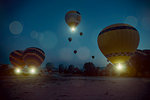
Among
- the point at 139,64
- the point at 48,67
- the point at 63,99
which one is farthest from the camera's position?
the point at 48,67

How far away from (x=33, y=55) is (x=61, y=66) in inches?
2049

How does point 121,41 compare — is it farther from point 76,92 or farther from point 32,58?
point 32,58

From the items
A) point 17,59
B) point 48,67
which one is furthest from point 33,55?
point 48,67

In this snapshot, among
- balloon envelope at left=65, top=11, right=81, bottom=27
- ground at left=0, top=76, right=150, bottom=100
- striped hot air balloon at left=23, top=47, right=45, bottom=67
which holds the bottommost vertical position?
ground at left=0, top=76, right=150, bottom=100

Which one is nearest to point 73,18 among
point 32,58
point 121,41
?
point 121,41

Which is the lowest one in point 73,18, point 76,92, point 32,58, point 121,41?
point 76,92

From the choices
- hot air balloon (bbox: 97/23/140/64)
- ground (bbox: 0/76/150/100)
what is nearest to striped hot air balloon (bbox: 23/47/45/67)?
ground (bbox: 0/76/150/100)

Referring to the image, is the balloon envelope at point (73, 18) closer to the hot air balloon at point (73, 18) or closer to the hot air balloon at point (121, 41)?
the hot air balloon at point (73, 18)

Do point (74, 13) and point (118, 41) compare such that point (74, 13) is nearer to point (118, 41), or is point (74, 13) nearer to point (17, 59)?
point (118, 41)

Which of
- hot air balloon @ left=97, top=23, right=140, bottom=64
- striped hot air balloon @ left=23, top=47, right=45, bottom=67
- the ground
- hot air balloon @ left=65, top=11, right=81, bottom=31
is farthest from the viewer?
hot air balloon @ left=65, top=11, right=81, bottom=31

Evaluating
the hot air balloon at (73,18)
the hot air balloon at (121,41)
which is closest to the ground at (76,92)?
the hot air balloon at (121,41)

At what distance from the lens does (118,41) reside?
999 cm

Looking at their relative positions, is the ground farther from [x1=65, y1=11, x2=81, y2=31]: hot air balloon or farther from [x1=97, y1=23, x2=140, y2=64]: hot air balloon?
[x1=65, y1=11, x2=81, y2=31]: hot air balloon

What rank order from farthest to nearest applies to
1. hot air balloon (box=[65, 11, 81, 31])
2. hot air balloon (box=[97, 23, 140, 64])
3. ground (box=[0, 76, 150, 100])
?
hot air balloon (box=[65, 11, 81, 31]), hot air balloon (box=[97, 23, 140, 64]), ground (box=[0, 76, 150, 100])
